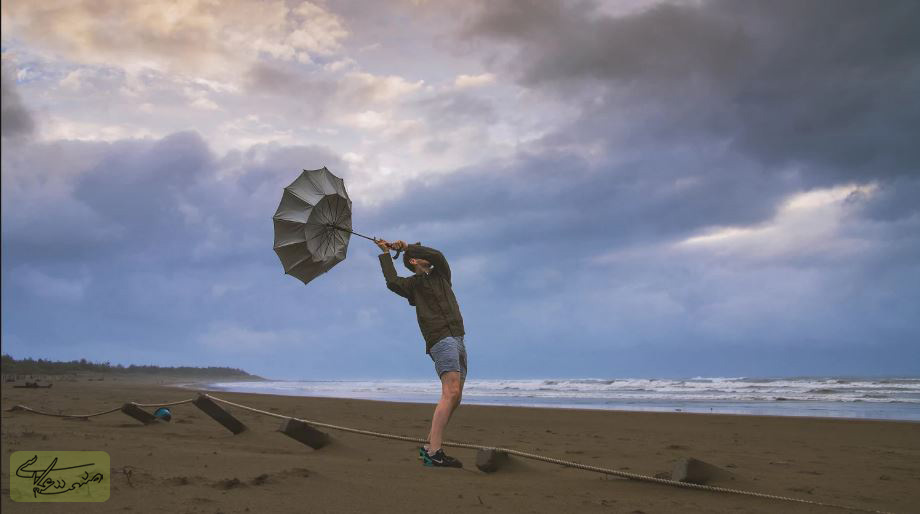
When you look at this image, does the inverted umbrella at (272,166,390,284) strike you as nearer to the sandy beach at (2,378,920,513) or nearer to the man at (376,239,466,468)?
the man at (376,239,466,468)

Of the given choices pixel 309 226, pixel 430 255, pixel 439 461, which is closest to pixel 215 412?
pixel 309 226

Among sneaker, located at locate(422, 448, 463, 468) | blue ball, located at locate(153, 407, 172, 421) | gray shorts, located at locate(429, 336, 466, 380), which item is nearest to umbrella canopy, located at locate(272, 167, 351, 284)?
gray shorts, located at locate(429, 336, 466, 380)

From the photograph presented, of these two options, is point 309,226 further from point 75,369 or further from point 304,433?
point 75,369

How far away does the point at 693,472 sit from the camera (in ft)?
18.6

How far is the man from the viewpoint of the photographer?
6.25 meters

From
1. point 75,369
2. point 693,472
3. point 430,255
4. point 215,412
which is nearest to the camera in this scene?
point 693,472

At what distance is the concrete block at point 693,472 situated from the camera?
18.5 feet

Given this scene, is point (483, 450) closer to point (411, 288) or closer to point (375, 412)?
point (411, 288)

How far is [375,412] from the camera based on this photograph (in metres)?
16.4

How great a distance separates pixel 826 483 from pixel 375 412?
11.6 metres

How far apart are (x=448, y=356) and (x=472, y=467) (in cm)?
165

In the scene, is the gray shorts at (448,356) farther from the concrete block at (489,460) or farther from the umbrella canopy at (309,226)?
the umbrella canopy at (309,226)

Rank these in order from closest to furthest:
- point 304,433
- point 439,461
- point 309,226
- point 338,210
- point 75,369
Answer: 1. point 439,461
2. point 309,226
3. point 338,210
4. point 304,433
5. point 75,369

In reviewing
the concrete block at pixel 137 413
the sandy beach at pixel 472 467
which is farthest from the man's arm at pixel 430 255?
the concrete block at pixel 137 413
